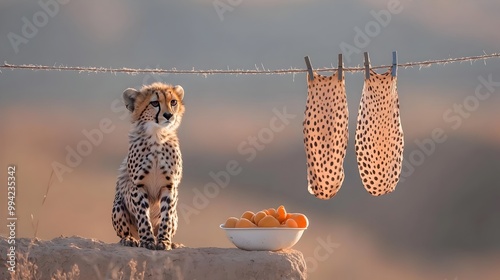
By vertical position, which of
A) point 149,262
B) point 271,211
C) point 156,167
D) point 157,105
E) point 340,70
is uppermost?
point 340,70

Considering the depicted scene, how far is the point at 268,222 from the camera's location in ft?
19.6

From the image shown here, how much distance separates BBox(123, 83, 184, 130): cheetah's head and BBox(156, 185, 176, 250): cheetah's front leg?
0.53m

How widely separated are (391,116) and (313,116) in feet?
2.20

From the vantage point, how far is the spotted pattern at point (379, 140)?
6.30 metres

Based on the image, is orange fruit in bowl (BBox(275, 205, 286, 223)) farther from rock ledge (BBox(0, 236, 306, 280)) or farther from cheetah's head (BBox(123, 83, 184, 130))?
cheetah's head (BBox(123, 83, 184, 130))

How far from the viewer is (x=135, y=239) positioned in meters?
6.19

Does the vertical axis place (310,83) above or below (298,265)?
above

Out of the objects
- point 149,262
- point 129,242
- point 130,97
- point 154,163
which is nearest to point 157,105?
point 130,97

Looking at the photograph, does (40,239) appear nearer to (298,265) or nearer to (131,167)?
(131,167)

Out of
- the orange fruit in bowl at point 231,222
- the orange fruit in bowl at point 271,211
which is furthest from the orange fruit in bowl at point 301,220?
the orange fruit in bowl at point 231,222

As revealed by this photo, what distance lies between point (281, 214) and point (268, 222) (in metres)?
0.20

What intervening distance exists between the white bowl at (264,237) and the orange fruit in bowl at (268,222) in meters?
0.04

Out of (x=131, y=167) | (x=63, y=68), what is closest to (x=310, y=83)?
(x=131, y=167)

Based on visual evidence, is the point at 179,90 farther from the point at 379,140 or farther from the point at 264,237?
the point at 379,140
